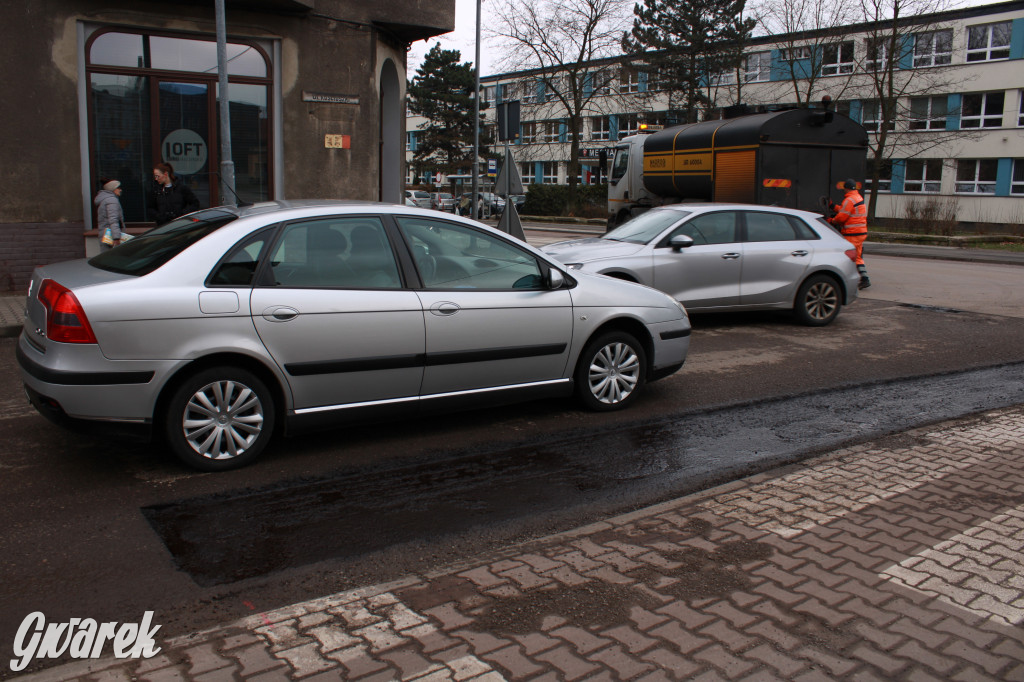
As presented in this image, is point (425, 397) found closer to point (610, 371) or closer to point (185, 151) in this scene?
point (610, 371)

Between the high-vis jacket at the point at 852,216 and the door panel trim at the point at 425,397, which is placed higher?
the high-vis jacket at the point at 852,216

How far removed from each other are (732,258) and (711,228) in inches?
17.8

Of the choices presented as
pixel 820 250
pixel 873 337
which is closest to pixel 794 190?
pixel 820 250

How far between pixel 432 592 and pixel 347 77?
1211cm

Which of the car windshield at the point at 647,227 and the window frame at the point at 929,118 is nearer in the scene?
the car windshield at the point at 647,227

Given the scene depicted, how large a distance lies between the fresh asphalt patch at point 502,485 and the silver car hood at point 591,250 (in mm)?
3425

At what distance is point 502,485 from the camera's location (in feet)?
16.4

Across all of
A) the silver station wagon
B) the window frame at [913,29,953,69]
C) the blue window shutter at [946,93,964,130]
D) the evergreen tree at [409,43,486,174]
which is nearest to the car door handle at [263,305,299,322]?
the silver station wagon

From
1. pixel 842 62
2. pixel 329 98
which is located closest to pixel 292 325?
pixel 329 98

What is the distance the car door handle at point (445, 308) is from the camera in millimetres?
5559

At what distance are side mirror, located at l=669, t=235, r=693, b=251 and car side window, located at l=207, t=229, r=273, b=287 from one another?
601 cm

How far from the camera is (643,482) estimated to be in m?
5.12

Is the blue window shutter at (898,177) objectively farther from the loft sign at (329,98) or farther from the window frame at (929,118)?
the loft sign at (329,98)

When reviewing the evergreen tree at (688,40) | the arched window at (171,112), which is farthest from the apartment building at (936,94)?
the arched window at (171,112)
